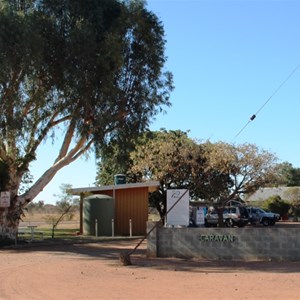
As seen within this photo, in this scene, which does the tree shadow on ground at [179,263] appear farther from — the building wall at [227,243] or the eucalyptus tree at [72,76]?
the eucalyptus tree at [72,76]

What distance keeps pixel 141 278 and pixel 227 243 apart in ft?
16.7

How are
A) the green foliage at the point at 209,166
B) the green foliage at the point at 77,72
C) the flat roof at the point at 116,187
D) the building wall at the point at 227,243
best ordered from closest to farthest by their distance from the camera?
1. the building wall at the point at 227,243
2. the green foliage at the point at 77,72
3. the flat roof at the point at 116,187
4. the green foliage at the point at 209,166

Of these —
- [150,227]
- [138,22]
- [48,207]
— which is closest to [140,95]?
[138,22]

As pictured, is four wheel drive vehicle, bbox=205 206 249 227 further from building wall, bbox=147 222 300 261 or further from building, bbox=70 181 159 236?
building wall, bbox=147 222 300 261

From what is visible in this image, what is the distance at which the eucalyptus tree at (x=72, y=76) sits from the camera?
2225 centimetres

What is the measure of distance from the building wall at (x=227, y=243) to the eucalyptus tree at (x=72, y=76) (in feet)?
23.0

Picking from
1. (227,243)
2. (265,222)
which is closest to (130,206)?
(265,222)

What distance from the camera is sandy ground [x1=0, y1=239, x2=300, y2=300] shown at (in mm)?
11242

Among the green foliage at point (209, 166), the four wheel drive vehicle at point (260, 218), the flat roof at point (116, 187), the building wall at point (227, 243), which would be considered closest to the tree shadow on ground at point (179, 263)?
the building wall at point (227, 243)

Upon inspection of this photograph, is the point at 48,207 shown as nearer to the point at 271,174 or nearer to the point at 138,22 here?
the point at 271,174

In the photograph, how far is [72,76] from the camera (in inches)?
914

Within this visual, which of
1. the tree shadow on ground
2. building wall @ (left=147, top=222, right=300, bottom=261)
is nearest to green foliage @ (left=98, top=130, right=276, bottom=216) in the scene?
the tree shadow on ground

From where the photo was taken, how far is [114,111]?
79.5 ft

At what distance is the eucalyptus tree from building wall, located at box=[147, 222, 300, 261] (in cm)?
702
